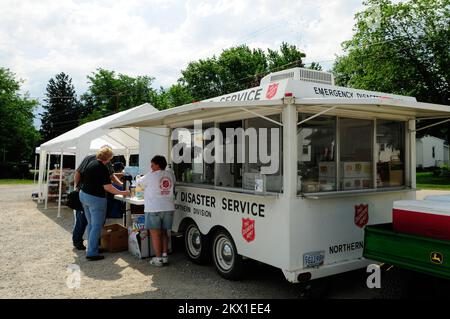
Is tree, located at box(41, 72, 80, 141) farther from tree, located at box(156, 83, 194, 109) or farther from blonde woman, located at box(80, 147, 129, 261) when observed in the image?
blonde woman, located at box(80, 147, 129, 261)

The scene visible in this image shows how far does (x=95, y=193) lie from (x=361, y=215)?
4.00 m

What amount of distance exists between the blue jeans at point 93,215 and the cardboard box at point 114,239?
1.59 ft

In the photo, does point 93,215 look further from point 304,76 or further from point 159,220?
point 304,76

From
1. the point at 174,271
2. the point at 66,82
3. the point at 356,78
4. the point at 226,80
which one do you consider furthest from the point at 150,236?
the point at 66,82

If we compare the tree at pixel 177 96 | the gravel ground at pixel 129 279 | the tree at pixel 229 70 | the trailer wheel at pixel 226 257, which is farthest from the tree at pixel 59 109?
the trailer wheel at pixel 226 257

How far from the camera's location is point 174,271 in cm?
542

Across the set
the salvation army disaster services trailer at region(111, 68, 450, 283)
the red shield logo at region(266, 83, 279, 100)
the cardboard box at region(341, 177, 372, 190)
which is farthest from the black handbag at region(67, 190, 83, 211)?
the cardboard box at region(341, 177, 372, 190)

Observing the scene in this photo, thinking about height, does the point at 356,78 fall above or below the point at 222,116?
above

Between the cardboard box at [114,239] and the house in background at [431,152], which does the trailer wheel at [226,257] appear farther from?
the house in background at [431,152]

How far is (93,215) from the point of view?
6008 mm

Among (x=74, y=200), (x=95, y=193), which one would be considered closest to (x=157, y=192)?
(x=95, y=193)

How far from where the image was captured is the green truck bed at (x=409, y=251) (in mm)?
2949
